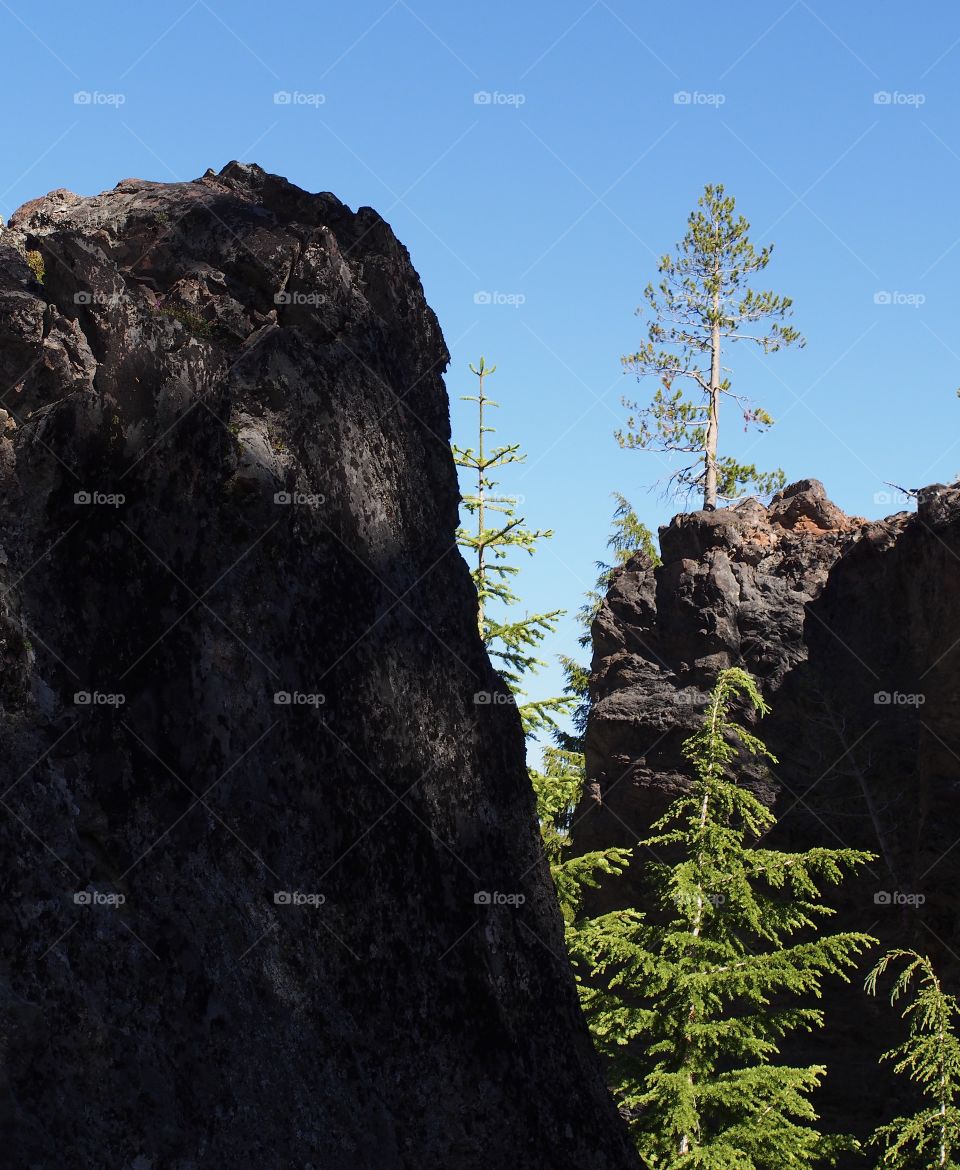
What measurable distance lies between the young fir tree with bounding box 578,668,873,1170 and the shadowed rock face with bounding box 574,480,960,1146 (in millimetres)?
6304

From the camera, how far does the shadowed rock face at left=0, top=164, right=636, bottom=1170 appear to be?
395 centimetres

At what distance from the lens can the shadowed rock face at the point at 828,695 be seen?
1661 cm

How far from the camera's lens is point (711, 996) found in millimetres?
10297

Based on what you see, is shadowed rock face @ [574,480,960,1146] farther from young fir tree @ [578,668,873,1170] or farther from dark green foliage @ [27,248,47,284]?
dark green foliage @ [27,248,47,284]

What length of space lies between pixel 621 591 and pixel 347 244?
15.6 metres

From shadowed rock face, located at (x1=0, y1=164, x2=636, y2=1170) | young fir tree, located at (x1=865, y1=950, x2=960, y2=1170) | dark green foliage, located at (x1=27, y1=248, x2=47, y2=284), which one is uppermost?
dark green foliage, located at (x1=27, y1=248, x2=47, y2=284)

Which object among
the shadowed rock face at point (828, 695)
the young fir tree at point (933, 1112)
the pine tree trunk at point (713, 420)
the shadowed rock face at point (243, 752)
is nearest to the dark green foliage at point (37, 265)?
the shadowed rock face at point (243, 752)

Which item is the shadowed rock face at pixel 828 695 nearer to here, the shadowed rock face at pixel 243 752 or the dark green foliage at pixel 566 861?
the dark green foliage at pixel 566 861

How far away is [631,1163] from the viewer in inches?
208

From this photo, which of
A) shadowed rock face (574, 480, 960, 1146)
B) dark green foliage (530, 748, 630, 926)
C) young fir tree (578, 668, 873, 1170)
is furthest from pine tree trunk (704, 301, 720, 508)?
young fir tree (578, 668, 873, 1170)

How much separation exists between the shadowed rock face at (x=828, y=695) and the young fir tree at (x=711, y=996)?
6.30 meters

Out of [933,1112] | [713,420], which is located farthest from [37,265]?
[713,420]

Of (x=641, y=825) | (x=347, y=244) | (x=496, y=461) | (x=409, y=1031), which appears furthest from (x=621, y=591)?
(x=409, y=1031)

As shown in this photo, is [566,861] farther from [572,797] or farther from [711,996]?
[711,996]
